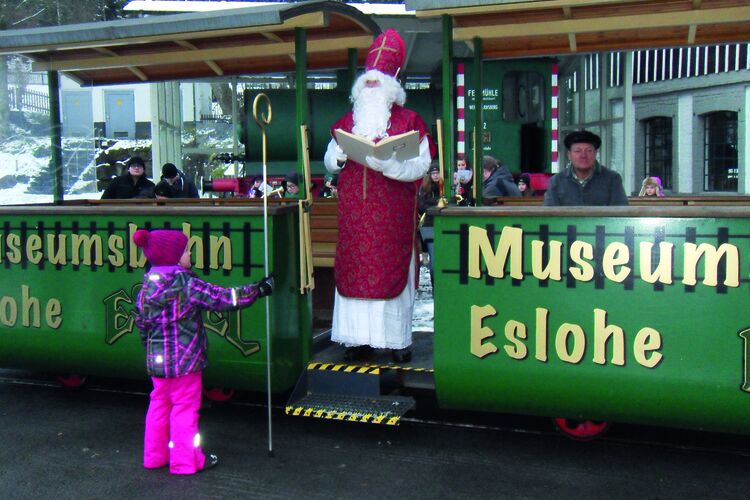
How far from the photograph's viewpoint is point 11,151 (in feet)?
42.3

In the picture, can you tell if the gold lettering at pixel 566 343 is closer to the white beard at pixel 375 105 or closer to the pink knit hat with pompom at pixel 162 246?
the white beard at pixel 375 105

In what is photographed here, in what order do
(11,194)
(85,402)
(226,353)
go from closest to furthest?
1. (226,353)
2. (85,402)
3. (11,194)

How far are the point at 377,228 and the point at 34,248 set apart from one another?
239 centimetres

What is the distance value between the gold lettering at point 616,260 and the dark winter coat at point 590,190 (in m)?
0.91

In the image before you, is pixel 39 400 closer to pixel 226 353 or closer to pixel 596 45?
pixel 226 353

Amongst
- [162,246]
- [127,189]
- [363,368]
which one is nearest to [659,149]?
[127,189]

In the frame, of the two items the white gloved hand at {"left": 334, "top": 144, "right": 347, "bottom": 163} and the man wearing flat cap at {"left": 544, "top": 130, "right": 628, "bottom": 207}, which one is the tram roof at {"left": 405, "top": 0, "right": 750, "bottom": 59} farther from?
the white gloved hand at {"left": 334, "top": 144, "right": 347, "bottom": 163}

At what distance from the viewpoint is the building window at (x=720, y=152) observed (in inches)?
608

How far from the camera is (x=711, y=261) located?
12.1 ft

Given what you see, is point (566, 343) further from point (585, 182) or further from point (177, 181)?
point (177, 181)

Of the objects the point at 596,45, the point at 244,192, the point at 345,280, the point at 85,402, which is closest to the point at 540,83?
the point at 244,192

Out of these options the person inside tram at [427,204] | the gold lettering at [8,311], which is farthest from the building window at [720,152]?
the gold lettering at [8,311]

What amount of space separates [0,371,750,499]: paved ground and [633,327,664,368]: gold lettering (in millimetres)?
645

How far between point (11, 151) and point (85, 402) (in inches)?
345
